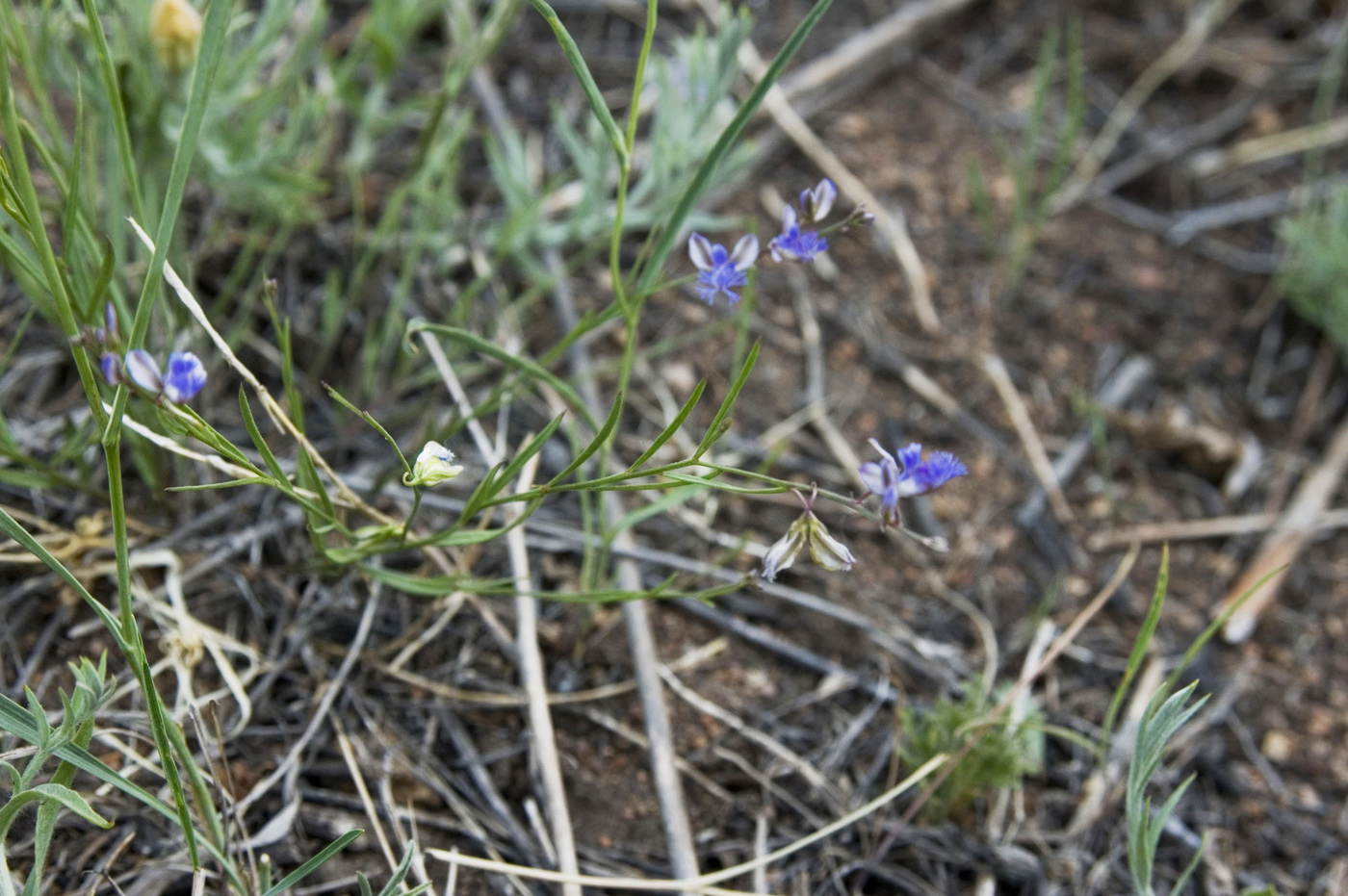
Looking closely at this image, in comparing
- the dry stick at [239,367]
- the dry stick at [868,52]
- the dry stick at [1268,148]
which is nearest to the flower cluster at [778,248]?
the dry stick at [239,367]

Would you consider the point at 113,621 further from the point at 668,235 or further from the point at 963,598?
the point at 963,598

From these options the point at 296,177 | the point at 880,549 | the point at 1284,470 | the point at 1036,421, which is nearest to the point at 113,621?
the point at 296,177

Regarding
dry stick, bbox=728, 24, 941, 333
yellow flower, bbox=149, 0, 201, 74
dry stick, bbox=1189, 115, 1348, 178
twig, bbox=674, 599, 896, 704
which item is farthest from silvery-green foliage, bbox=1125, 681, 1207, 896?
dry stick, bbox=1189, 115, 1348, 178

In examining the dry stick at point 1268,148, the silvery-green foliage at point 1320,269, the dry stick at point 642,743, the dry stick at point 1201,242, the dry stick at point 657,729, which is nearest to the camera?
the dry stick at point 657,729

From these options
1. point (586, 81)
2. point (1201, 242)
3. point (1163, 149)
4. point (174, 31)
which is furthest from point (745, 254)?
point (1163, 149)

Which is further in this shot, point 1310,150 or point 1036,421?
point 1310,150

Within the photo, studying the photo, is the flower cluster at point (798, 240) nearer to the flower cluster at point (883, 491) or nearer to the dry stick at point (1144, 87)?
the flower cluster at point (883, 491)
